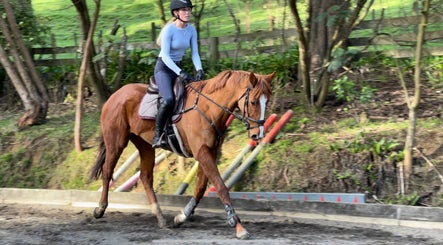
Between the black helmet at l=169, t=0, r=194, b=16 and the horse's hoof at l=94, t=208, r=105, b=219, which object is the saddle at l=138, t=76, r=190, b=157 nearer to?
the black helmet at l=169, t=0, r=194, b=16

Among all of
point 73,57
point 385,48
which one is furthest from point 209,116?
point 73,57

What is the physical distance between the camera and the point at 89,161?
11.9 meters

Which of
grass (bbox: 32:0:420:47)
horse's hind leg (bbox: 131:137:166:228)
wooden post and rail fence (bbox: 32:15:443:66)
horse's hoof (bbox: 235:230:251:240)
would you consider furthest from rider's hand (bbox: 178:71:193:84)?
grass (bbox: 32:0:420:47)

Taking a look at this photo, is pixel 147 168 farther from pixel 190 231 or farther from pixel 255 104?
pixel 255 104

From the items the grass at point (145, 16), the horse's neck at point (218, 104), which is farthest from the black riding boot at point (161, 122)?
the grass at point (145, 16)

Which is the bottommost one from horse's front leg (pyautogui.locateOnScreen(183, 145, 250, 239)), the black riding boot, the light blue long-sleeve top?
horse's front leg (pyautogui.locateOnScreen(183, 145, 250, 239))

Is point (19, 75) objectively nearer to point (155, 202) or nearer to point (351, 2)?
point (155, 202)

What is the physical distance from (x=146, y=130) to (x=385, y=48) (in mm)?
5983

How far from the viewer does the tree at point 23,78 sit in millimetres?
13070

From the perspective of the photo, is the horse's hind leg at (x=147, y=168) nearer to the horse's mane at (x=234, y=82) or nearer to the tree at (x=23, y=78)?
the horse's mane at (x=234, y=82)

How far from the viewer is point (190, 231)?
7.97 m

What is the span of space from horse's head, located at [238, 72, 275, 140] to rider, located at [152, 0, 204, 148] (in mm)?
1198

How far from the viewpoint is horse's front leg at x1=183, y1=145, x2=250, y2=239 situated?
7410 millimetres

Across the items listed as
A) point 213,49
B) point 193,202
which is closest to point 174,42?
point 193,202
